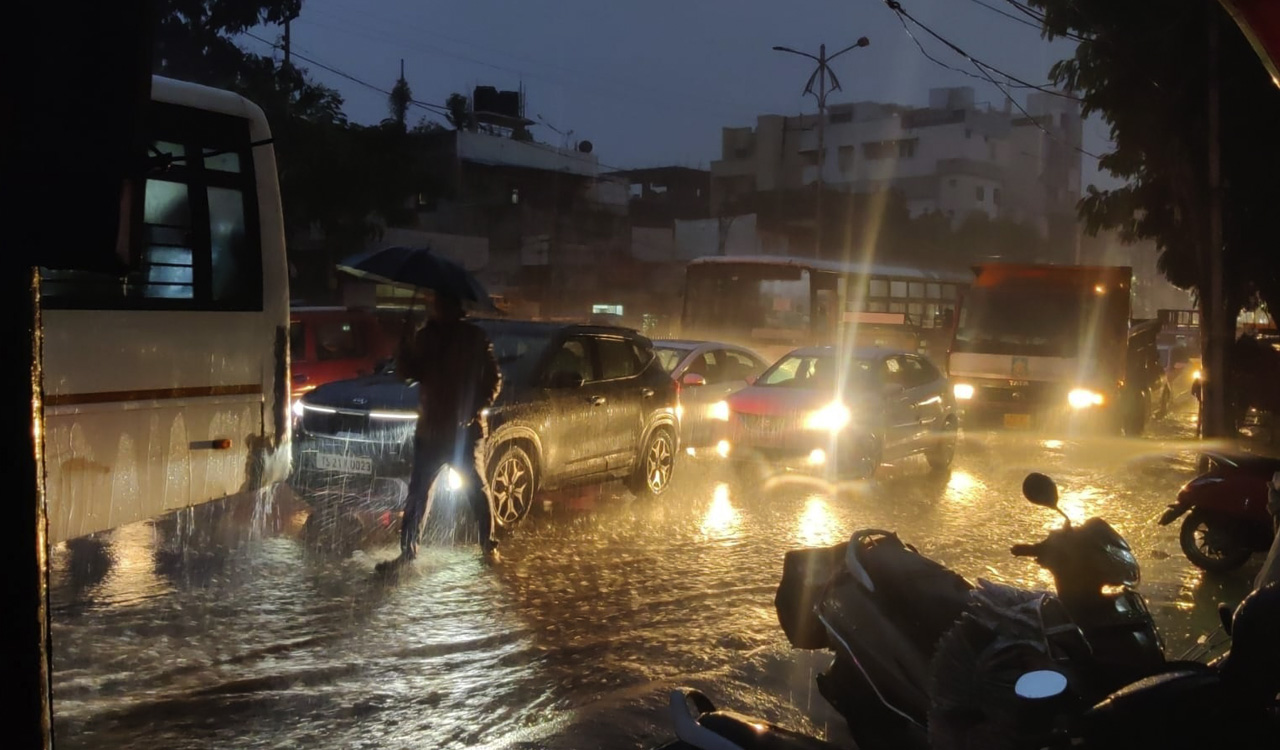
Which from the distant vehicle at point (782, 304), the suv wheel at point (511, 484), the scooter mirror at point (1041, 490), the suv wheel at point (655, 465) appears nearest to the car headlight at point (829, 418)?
the suv wheel at point (655, 465)

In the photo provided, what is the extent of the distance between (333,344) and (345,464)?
20.5 feet

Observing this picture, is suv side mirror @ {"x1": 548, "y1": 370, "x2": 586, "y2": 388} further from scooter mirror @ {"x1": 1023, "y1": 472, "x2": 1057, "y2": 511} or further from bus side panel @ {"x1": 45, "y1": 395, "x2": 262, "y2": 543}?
scooter mirror @ {"x1": 1023, "y1": 472, "x2": 1057, "y2": 511}

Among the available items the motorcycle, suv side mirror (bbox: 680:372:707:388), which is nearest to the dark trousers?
the motorcycle

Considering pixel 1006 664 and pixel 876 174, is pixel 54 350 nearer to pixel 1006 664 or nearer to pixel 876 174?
pixel 1006 664

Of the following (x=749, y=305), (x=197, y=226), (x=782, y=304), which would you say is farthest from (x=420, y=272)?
(x=749, y=305)

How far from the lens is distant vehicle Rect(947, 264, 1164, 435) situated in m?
19.0

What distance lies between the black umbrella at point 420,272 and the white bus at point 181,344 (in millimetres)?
619

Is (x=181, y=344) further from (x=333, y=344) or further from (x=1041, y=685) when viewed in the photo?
(x=333, y=344)

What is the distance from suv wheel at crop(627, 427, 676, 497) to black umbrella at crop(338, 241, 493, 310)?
388cm

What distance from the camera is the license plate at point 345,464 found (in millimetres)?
9203

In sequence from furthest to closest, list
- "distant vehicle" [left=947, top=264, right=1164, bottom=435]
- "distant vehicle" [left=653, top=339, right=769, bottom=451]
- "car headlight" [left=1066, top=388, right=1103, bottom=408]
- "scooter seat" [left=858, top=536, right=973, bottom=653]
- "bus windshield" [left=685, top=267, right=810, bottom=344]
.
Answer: "bus windshield" [left=685, top=267, right=810, bottom=344]
"distant vehicle" [left=947, top=264, right=1164, bottom=435]
"car headlight" [left=1066, top=388, right=1103, bottom=408]
"distant vehicle" [left=653, top=339, right=769, bottom=451]
"scooter seat" [left=858, top=536, right=973, bottom=653]

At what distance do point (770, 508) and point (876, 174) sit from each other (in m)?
68.2

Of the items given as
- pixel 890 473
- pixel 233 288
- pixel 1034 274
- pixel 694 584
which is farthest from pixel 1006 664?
pixel 1034 274

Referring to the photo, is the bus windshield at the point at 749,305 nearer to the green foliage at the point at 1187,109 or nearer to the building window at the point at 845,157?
the green foliage at the point at 1187,109
